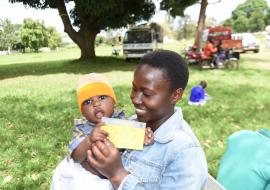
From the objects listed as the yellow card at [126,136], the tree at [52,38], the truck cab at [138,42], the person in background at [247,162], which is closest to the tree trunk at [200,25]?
the truck cab at [138,42]

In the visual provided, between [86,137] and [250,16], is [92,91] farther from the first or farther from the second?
[250,16]

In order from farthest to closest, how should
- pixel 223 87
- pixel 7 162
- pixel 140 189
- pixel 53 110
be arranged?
pixel 223 87 → pixel 53 110 → pixel 7 162 → pixel 140 189

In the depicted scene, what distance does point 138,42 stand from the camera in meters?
25.5

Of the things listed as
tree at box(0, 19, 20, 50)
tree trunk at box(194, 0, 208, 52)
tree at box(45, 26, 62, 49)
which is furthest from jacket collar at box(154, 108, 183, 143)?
tree at box(45, 26, 62, 49)

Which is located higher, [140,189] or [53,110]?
[140,189]

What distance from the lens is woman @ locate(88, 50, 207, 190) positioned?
179 cm

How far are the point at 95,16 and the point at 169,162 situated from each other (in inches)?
913

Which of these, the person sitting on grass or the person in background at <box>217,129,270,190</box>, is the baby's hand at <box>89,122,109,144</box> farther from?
the person in background at <box>217,129,270,190</box>

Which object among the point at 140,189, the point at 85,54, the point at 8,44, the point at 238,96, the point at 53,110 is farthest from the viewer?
the point at 8,44

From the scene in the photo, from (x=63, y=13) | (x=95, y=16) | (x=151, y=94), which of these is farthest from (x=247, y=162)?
(x=95, y=16)

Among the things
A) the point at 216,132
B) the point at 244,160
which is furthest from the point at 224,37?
the point at 244,160

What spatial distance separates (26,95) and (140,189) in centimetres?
964

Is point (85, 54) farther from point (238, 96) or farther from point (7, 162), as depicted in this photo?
point (7, 162)

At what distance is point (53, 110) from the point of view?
8.73m
